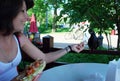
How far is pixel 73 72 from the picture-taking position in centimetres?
173

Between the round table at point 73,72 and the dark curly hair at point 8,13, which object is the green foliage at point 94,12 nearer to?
the round table at point 73,72

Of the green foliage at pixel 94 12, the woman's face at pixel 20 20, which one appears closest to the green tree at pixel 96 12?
the green foliage at pixel 94 12

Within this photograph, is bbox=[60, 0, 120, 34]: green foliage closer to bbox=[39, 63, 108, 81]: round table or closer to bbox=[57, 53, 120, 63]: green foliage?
bbox=[57, 53, 120, 63]: green foliage

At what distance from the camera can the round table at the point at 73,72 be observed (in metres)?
1.63

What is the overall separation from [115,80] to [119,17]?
221cm

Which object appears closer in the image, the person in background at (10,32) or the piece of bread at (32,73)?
the piece of bread at (32,73)

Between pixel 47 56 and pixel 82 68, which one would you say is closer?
pixel 82 68

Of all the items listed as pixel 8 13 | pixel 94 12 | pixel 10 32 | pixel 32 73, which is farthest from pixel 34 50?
pixel 94 12

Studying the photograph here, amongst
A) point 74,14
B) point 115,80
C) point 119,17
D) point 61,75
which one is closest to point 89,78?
point 61,75

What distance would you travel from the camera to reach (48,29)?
12.8 meters

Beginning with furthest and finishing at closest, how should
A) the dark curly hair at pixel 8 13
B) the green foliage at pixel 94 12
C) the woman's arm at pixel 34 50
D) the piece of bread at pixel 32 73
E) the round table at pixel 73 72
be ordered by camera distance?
1. the green foliage at pixel 94 12
2. the woman's arm at pixel 34 50
3. the round table at pixel 73 72
4. the dark curly hair at pixel 8 13
5. the piece of bread at pixel 32 73

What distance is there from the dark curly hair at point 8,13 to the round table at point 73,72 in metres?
0.37

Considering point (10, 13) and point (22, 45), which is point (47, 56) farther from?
point (10, 13)

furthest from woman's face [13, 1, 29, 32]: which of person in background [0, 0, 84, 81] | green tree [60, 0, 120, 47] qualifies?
green tree [60, 0, 120, 47]
